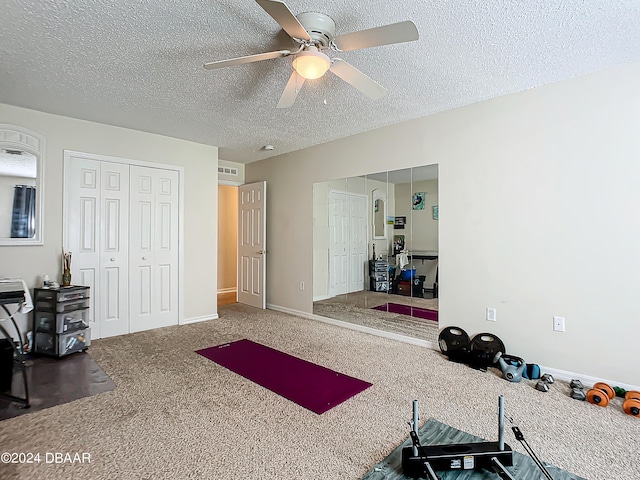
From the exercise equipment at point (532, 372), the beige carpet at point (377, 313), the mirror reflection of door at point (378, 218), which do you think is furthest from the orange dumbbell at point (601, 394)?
the mirror reflection of door at point (378, 218)

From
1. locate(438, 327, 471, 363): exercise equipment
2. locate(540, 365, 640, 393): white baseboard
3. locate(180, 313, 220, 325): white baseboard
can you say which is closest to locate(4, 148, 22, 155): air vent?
locate(180, 313, 220, 325): white baseboard

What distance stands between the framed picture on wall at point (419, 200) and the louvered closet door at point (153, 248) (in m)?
3.24

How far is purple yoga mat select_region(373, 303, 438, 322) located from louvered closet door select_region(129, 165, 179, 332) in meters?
2.88

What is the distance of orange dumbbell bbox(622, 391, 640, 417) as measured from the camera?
7.48 feet

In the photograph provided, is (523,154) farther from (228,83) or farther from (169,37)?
(169,37)

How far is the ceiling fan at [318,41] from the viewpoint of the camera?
5.69ft

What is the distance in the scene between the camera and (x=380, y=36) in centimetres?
183

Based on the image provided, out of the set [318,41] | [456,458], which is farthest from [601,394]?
[318,41]

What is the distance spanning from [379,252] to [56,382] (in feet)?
11.6

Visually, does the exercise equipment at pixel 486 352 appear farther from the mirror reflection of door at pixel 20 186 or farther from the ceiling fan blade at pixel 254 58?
the mirror reflection of door at pixel 20 186

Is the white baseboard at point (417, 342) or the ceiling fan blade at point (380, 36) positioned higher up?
the ceiling fan blade at point (380, 36)

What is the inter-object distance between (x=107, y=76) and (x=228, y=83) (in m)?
1.01

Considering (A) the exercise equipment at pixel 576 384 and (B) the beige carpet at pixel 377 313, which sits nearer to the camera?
(A) the exercise equipment at pixel 576 384

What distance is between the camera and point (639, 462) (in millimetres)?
1826
